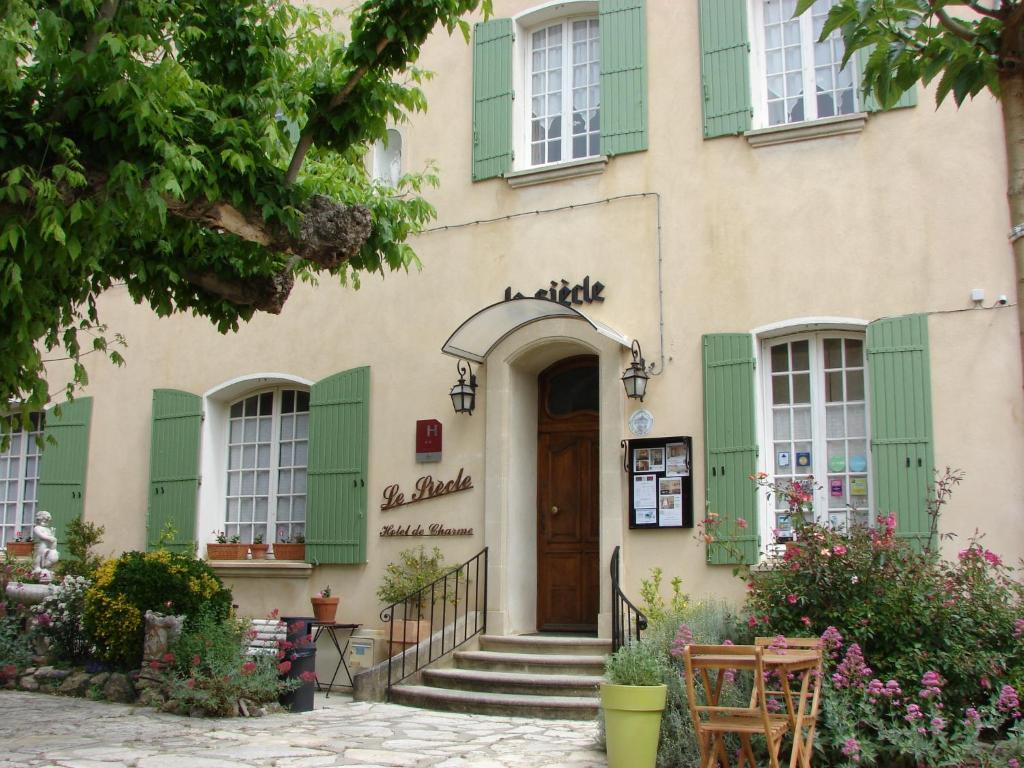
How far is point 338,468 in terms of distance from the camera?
10.7 m

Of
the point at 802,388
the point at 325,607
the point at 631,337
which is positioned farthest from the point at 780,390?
the point at 325,607

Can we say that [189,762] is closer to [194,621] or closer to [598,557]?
[194,621]

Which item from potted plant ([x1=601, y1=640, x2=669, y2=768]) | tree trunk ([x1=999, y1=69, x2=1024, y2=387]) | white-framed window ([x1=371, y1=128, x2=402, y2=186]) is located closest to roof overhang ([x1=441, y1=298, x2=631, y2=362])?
white-framed window ([x1=371, y1=128, x2=402, y2=186])

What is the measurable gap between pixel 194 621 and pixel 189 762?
103 inches

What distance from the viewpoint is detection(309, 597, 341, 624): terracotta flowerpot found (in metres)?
10.1

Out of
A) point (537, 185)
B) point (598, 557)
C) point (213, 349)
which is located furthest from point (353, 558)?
point (537, 185)

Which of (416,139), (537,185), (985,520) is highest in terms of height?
(416,139)

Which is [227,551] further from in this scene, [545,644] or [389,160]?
[389,160]

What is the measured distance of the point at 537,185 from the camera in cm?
1020

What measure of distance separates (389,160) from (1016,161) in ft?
28.1

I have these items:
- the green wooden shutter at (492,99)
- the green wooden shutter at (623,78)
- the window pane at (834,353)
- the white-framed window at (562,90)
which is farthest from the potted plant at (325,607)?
the window pane at (834,353)

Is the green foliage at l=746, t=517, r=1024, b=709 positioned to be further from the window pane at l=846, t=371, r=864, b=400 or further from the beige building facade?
the window pane at l=846, t=371, r=864, b=400

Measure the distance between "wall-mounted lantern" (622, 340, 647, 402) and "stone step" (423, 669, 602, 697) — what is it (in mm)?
2374

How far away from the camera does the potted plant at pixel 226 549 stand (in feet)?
36.7
